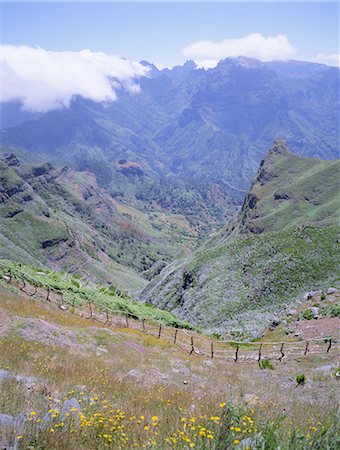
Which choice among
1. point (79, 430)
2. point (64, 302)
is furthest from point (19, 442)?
point (64, 302)

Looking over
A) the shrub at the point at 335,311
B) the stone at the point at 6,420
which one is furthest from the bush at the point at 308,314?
the stone at the point at 6,420

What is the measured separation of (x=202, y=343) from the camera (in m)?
36.5

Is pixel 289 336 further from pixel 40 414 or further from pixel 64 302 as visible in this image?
pixel 40 414

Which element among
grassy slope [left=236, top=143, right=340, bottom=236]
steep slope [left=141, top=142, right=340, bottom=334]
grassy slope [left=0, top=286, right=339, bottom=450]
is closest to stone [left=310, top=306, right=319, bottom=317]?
steep slope [left=141, top=142, right=340, bottom=334]

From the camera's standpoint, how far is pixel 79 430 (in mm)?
7285

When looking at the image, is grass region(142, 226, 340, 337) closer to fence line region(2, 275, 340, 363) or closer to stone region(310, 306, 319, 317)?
stone region(310, 306, 319, 317)

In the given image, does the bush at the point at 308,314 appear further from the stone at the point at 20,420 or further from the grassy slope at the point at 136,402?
the stone at the point at 20,420

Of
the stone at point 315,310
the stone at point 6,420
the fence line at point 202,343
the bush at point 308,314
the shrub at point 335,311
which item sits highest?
the stone at point 6,420

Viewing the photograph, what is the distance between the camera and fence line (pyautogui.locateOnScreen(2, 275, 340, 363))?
28734 millimetres

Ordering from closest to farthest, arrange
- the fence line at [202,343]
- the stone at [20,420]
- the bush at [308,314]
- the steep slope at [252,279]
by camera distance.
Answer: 1. the stone at [20,420]
2. the fence line at [202,343]
3. the bush at [308,314]
4. the steep slope at [252,279]

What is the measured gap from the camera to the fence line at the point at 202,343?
94.3 ft

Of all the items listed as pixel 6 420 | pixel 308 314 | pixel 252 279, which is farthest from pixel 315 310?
pixel 6 420

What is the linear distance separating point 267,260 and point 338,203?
273ft

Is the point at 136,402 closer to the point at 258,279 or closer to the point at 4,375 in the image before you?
the point at 4,375
